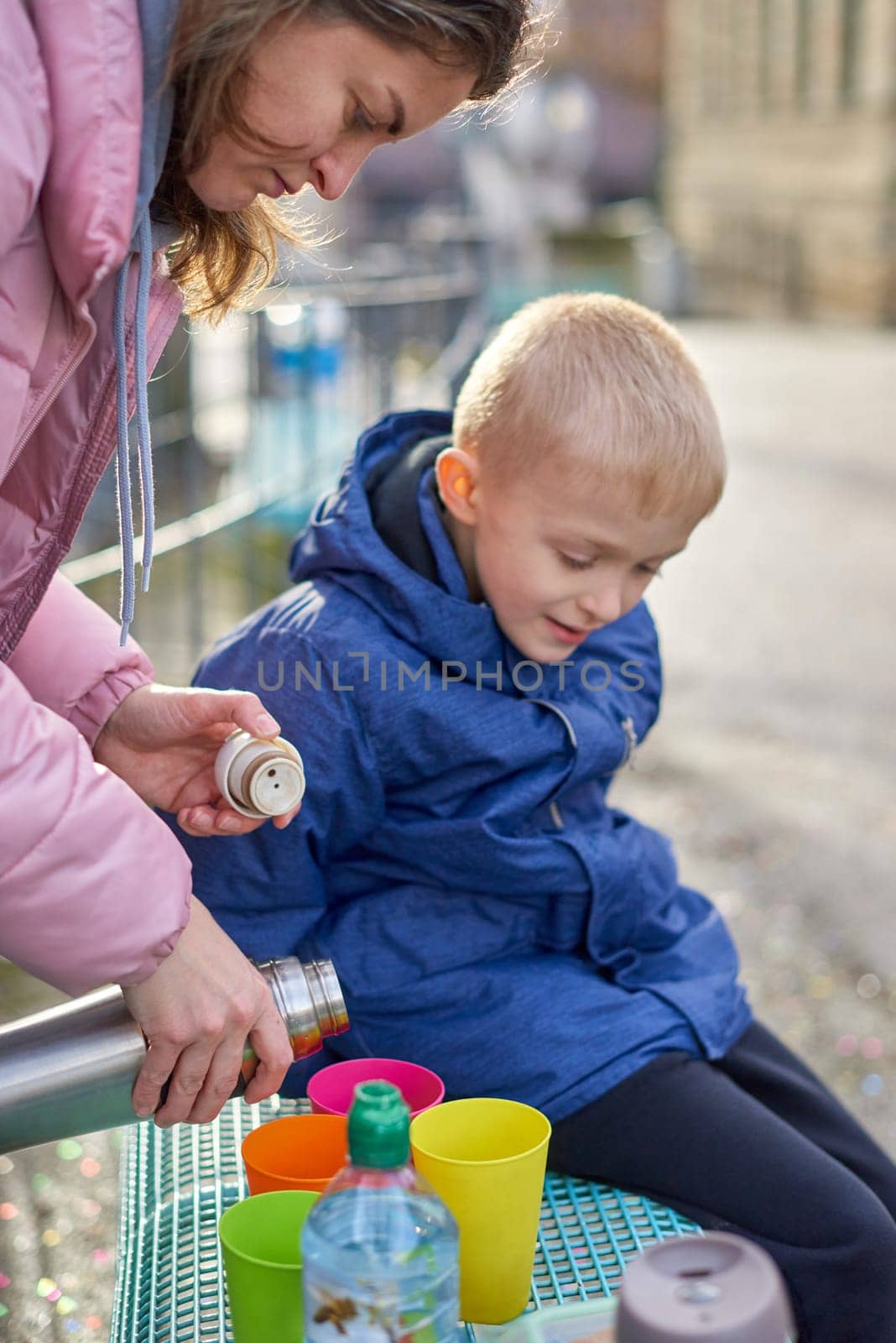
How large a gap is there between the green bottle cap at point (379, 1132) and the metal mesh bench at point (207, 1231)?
0.45 meters

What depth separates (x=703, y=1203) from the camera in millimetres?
1720

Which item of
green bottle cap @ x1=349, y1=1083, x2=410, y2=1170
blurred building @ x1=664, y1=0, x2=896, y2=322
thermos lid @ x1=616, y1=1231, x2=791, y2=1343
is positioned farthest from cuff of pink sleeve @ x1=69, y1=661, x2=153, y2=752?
blurred building @ x1=664, y1=0, x2=896, y2=322

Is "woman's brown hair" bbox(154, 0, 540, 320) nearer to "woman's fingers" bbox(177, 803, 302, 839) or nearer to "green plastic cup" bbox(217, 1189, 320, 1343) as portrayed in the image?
"woman's fingers" bbox(177, 803, 302, 839)

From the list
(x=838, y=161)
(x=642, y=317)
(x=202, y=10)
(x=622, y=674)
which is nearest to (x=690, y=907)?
(x=622, y=674)

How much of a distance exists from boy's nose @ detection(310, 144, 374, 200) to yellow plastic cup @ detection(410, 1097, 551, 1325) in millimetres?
845

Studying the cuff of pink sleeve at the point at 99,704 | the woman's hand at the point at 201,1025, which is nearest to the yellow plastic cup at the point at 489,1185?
the woman's hand at the point at 201,1025

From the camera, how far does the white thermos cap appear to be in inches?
58.9

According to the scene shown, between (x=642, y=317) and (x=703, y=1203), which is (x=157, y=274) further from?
(x=703, y=1203)

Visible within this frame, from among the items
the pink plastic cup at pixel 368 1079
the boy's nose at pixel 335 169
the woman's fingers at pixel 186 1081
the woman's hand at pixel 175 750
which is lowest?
the pink plastic cup at pixel 368 1079

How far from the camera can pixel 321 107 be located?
132 cm

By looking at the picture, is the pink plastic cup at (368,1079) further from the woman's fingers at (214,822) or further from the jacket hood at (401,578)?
the jacket hood at (401,578)

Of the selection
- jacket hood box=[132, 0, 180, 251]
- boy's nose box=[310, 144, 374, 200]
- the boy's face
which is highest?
jacket hood box=[132, 0, 180, 251]

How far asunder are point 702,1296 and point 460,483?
1275 mm

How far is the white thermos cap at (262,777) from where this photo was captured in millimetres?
1497
